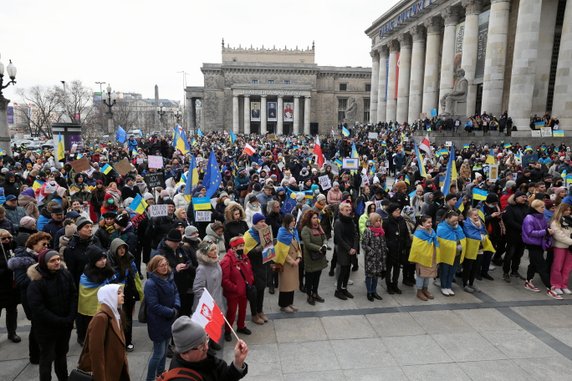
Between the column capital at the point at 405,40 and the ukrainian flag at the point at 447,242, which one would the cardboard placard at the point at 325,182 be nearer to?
the ukrainian flag at the point at 447,242

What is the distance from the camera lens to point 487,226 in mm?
8938

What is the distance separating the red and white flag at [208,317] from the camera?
3330 mm

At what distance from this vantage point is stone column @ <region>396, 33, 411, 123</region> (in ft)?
148

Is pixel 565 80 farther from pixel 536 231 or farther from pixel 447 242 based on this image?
→ pixel 447 242

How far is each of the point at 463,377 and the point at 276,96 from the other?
79.8 meters

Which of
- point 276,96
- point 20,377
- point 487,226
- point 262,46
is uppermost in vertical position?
point 262,46

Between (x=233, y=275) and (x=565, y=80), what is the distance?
29.0 m

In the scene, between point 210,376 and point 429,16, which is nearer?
point 210,376

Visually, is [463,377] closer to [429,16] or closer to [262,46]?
[429,16]

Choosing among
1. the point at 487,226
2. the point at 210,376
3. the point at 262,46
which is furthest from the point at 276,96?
the point at 210,376

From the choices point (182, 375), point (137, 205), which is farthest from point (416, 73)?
point (182, 375)

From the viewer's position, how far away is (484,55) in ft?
107

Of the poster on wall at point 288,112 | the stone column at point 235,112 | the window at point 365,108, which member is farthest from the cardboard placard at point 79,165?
the window at point 365,108

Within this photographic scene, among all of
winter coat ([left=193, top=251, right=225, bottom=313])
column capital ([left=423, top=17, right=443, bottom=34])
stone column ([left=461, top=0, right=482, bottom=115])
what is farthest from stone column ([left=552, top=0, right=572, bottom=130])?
winter coat ([left=193, top=251, right=225, bottom=313])
